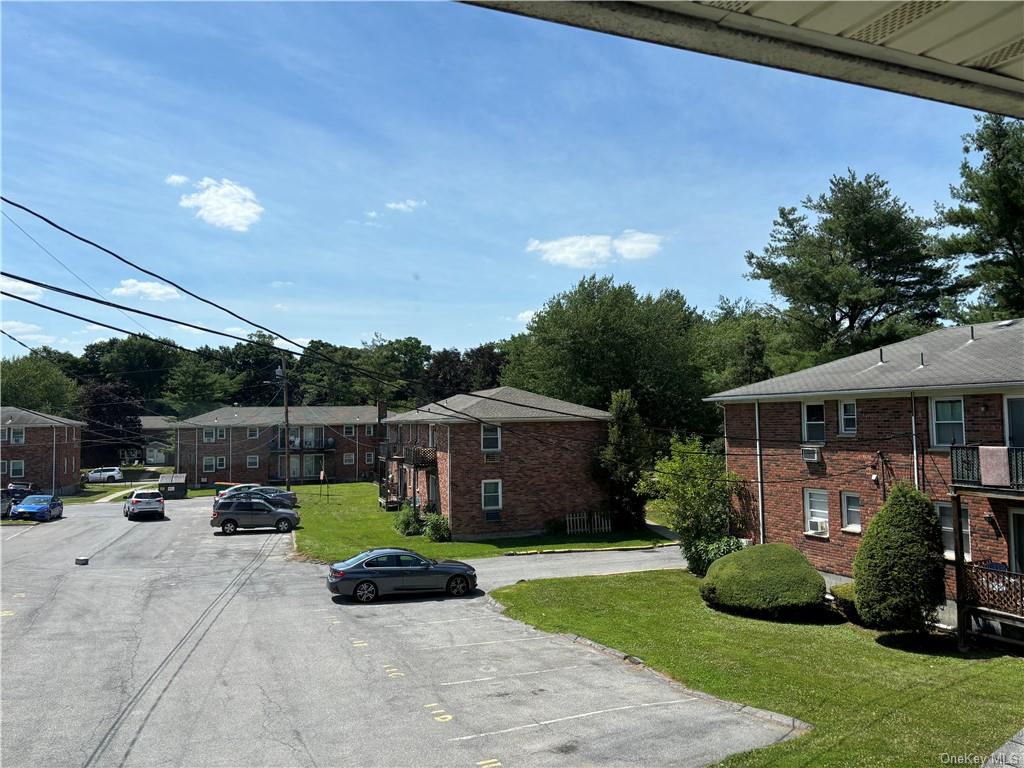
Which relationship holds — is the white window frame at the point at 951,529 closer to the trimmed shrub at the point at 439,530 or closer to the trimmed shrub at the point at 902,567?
the trimmed shrub at the point at 902,567

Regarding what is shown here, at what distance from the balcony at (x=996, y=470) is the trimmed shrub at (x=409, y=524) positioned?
23.9 m

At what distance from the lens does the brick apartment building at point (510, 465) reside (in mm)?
33531

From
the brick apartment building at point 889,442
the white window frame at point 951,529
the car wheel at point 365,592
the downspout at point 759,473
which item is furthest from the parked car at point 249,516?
the white window frame at point 951,529

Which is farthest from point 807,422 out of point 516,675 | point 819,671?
point 516,675

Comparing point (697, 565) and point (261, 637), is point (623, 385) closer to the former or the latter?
point (697, 565)

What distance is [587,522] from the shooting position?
35500mm

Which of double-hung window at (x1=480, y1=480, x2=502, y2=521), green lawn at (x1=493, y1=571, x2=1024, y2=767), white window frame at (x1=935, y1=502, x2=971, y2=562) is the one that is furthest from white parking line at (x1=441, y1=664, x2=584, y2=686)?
double-hung window at (x1=480, y1=480, x2=502, y2=521)

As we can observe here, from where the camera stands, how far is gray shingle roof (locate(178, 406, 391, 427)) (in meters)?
64.7

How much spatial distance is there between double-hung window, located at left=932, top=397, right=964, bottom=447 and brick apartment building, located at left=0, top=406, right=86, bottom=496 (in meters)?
58.2

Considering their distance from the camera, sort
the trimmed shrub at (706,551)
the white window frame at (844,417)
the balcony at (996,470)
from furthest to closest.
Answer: the trimmed shrub at (706,551), the white window frame at (844,417), the balcony at (996,470)

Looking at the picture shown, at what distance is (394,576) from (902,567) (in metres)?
13.8

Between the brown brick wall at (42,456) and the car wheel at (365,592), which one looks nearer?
the car wheel at (365,592)

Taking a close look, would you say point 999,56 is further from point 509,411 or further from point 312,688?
point 509,411

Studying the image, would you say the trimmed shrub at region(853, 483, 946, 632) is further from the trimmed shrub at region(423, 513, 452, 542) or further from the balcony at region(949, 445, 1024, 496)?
the trimmed shrub at region(423, 513, 452, 542)
